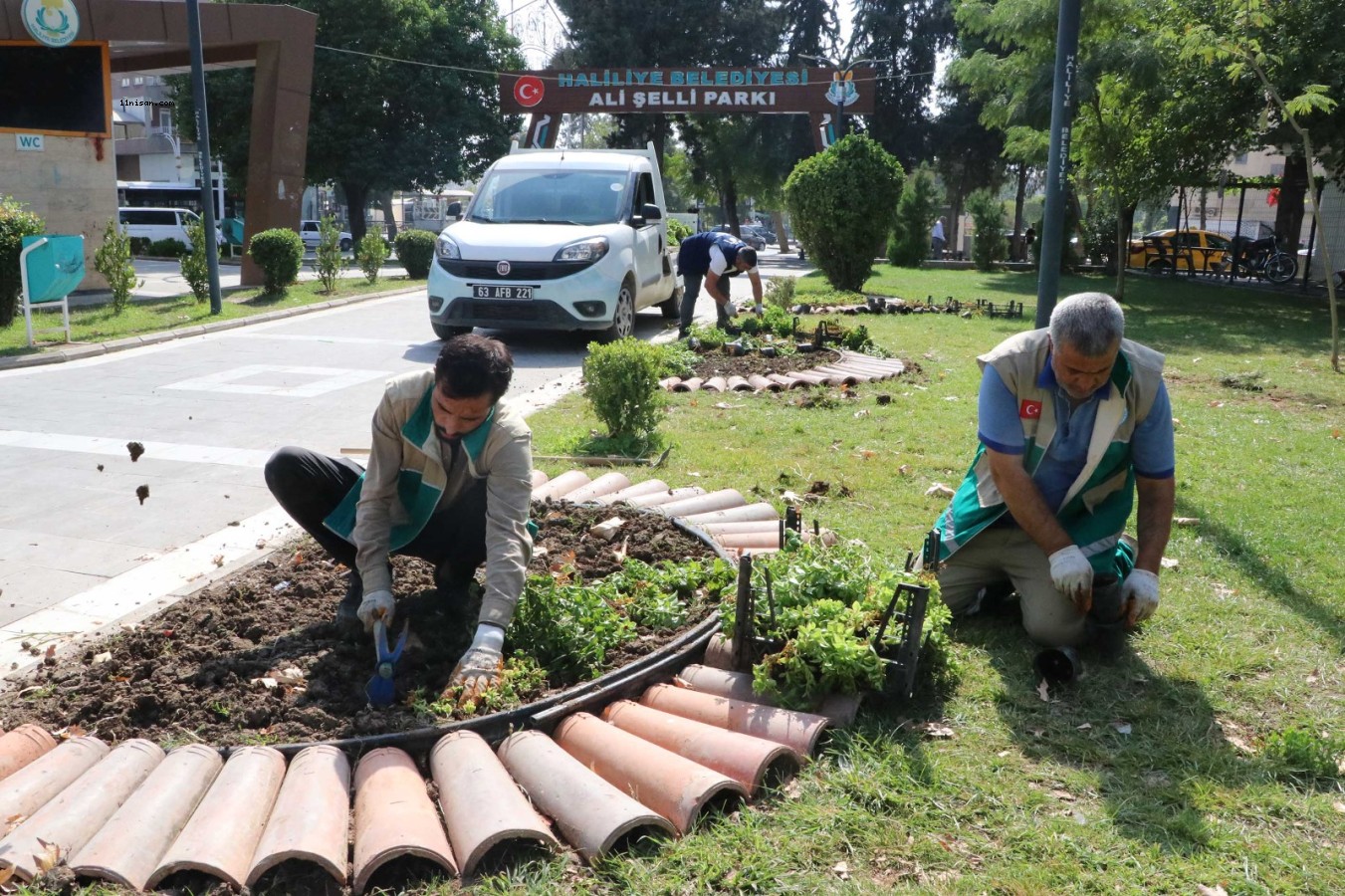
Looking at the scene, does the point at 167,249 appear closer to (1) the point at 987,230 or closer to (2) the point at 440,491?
(1) the point at 987,230

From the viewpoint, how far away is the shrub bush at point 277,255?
1720 cm

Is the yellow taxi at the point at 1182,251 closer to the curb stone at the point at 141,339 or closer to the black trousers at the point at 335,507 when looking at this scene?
the curb stone at the point at 141,339

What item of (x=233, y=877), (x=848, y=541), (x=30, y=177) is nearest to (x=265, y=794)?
(x=233, y=877)

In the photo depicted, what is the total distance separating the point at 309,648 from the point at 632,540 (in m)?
1.56

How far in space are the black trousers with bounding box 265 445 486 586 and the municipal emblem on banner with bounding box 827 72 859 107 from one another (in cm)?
2575

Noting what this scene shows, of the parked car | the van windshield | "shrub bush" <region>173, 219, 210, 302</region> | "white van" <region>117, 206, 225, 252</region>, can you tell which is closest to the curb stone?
"shrub bush" <region>173, 219, 210, 302</region>

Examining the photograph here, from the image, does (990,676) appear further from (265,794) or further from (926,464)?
(926,464)

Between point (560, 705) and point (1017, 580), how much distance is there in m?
1.86

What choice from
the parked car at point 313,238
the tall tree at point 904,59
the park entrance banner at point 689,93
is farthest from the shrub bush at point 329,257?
the tall tree at point 904,59

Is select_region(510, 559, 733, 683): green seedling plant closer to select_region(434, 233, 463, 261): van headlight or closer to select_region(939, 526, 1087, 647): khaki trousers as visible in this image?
select_region(939, 526, 1087, 647): khaki trousers

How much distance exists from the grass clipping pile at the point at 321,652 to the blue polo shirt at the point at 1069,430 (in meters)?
1.17

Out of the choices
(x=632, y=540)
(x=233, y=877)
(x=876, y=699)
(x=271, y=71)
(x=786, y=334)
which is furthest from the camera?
(x=271, y=71)

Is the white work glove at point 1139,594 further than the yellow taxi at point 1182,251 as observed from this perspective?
No

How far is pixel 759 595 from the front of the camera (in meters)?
3.82
